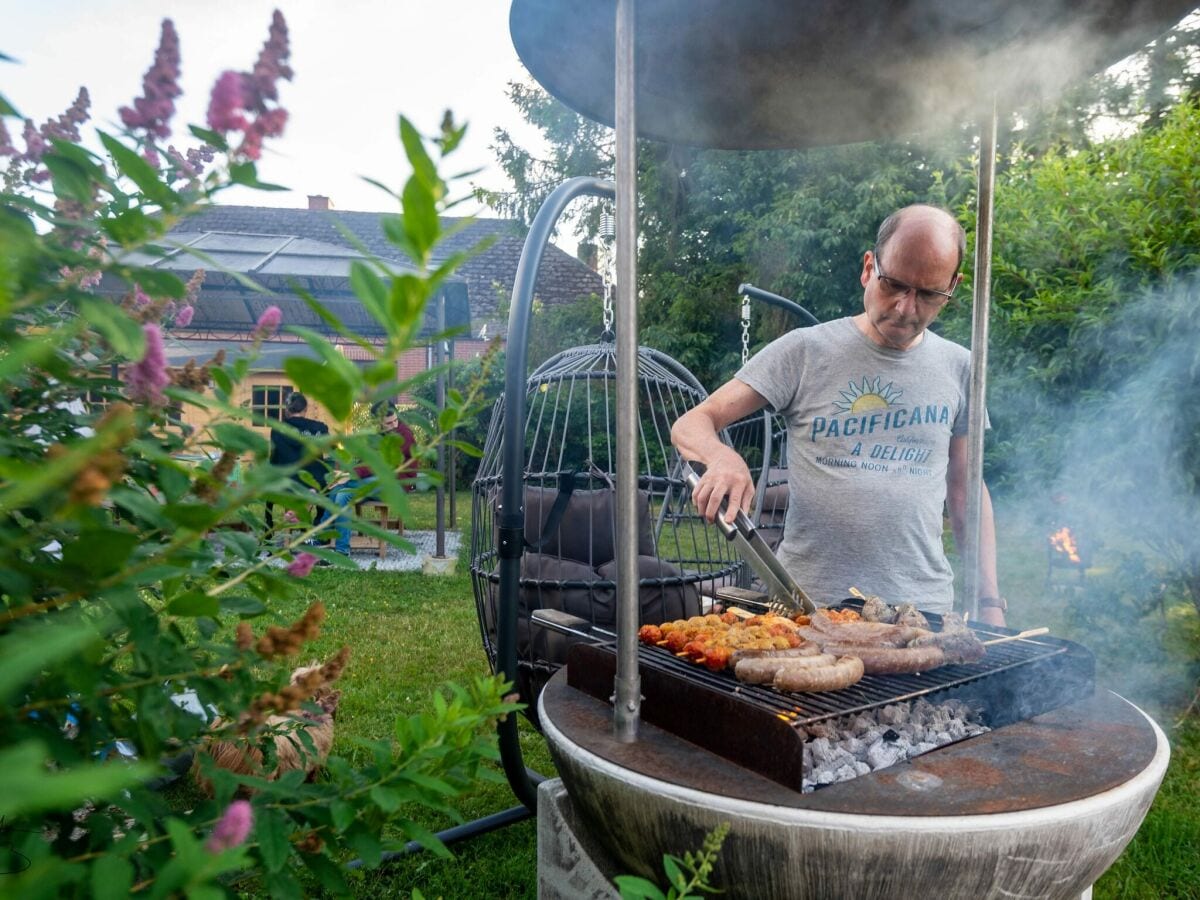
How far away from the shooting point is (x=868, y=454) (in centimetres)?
297

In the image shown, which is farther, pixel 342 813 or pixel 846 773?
pixel 846 773

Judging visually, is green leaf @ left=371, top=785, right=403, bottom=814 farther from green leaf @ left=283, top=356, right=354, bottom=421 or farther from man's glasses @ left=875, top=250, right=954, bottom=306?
man's glasses @ left=875, top=250, right=954, bottom=306

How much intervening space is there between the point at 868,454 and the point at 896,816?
1706mm

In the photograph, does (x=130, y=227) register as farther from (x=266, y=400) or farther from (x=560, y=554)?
(x=560, y=554)

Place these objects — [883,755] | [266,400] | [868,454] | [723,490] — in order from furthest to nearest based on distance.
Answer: [868,454], [723,490], [883,755], [266,400]

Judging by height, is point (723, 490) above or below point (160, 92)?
below

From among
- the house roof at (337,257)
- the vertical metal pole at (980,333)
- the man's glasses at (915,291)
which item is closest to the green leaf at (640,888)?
the vertical metal pole at (980,333)

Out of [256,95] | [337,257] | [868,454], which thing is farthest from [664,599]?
[337,257]

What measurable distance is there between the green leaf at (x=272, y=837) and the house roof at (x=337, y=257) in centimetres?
958

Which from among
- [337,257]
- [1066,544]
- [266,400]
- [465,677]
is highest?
[337,257]

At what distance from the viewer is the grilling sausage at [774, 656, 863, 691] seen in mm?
1795

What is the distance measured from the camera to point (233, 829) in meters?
0.49

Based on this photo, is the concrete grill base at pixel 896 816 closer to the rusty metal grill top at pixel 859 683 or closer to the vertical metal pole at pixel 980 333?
the rusty metal grill top at pixel 859 683

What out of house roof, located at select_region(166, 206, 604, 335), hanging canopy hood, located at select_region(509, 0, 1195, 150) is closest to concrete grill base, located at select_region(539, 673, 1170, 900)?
hanging canopy hood, located at select_region(509, 0, 1195, 150)
